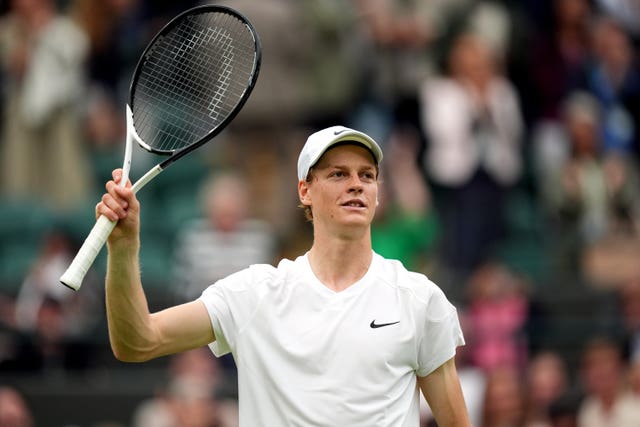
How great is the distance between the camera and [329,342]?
480cm

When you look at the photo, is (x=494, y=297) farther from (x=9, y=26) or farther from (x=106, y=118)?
(x=9, y=26)

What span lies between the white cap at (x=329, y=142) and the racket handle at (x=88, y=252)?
688 mm

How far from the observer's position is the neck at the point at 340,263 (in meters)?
4.97

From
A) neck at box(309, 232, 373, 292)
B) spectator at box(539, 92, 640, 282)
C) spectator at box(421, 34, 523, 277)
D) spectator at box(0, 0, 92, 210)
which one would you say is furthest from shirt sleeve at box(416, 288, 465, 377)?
spectator at box(0, 0, 92, 210)

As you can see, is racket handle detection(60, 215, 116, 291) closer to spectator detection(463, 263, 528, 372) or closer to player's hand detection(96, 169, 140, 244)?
player's hand detection(96, 169, 140, 244)

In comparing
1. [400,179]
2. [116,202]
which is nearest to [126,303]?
[116,202]

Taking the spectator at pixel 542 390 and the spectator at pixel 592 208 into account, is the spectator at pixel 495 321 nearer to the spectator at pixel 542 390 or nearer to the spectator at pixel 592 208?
the spectator at pixel 542 390

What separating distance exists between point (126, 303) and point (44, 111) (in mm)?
7388

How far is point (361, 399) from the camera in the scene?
15.6 feet

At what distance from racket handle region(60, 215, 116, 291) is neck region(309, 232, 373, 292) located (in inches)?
27.5

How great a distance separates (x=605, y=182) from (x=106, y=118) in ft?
12.7

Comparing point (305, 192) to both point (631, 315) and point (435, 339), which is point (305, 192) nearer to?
point (435, 339)

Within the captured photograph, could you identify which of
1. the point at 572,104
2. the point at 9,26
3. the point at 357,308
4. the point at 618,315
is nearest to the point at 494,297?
the point at 618,315

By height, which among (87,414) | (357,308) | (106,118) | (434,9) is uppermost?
(434,9)
